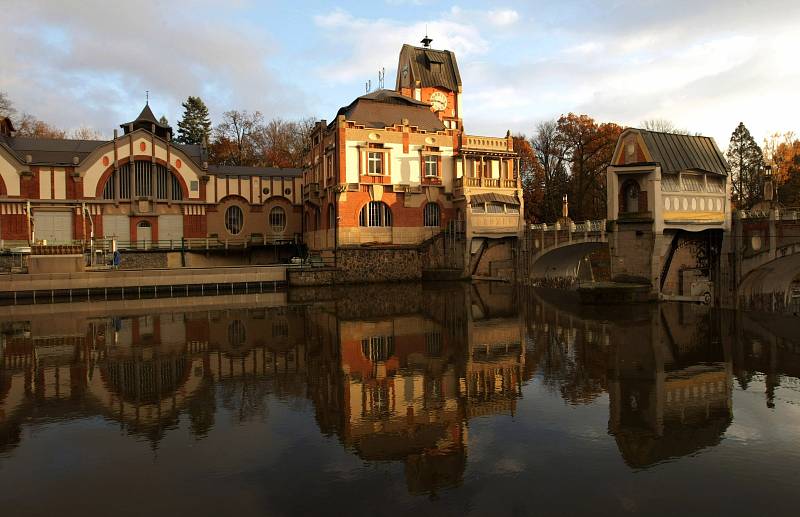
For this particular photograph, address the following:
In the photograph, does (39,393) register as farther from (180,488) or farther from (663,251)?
(663,251)

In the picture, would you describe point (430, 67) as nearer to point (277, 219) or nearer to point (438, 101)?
point (438, 101)

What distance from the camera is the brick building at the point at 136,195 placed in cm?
4416

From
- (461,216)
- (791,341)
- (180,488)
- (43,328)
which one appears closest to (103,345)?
(43,328)

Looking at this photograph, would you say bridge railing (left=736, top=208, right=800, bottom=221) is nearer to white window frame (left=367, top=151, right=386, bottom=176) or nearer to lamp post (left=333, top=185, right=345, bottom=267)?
white window frame (left=367, top=151, right=386, bottom=176)

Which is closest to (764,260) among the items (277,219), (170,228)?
(277,219)

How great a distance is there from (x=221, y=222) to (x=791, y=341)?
43.2m

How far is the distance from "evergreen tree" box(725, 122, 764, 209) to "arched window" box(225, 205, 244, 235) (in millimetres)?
45203

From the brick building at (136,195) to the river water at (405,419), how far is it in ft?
89.5

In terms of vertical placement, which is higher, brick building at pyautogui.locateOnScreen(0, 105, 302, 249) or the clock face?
the clock face

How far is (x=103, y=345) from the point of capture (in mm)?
19109

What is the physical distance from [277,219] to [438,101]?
19.4 m

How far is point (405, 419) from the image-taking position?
439 inches

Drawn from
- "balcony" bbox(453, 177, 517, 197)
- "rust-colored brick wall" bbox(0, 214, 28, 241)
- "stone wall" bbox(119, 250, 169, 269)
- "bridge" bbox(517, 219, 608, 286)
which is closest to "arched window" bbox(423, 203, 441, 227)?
"balcony" bbox(453, 177, 517, 197)

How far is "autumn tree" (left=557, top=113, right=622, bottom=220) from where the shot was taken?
5250cm
